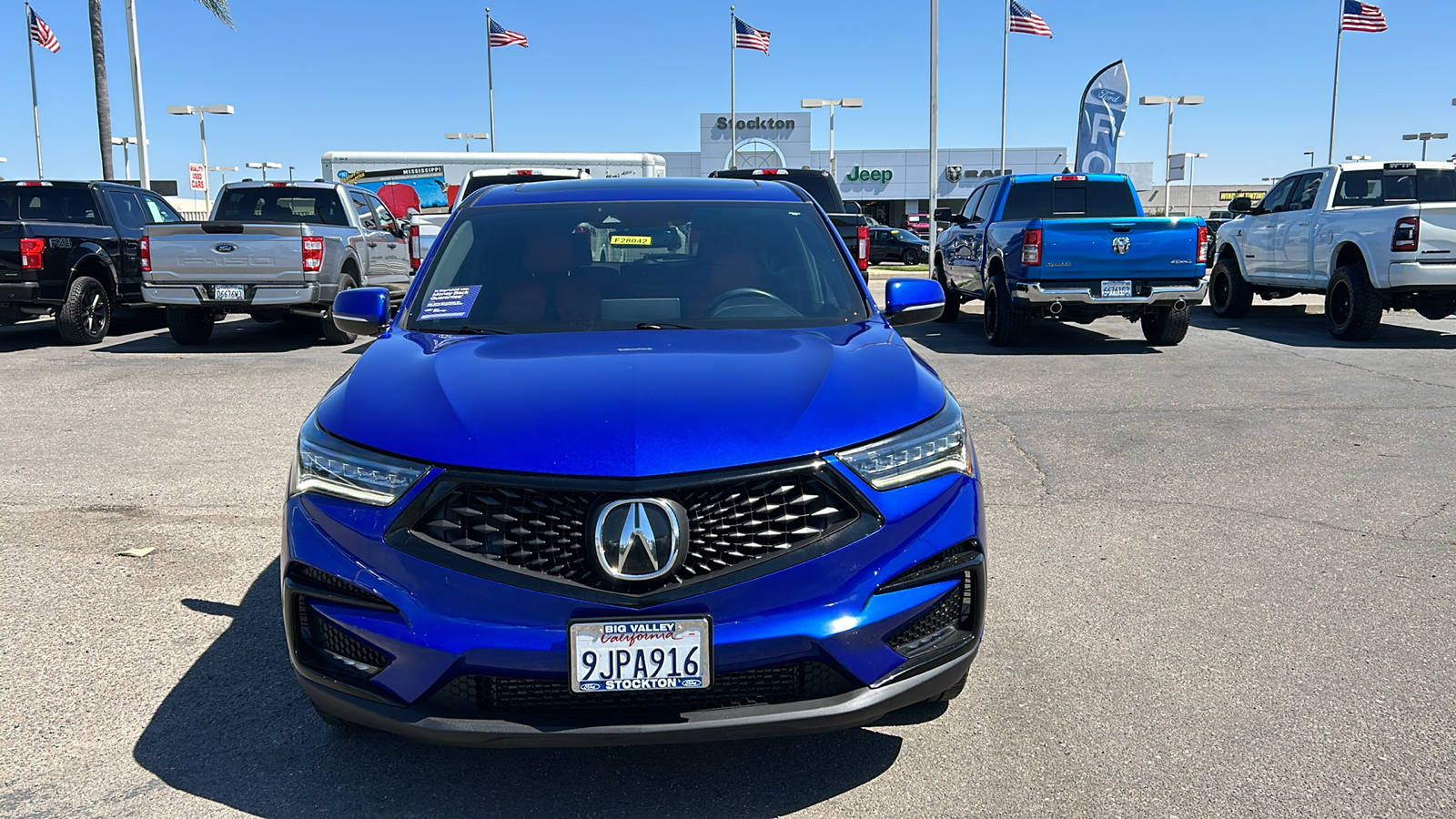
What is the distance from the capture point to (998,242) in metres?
12.6

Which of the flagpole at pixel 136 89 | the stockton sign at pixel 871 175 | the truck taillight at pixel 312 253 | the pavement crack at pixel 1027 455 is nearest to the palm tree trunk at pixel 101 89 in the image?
the flagpole at pixel 136 89

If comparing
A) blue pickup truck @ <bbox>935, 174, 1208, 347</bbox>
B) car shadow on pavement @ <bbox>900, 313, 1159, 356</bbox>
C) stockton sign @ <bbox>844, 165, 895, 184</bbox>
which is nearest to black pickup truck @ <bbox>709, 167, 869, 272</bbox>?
car shadow on pavement @ <bbox>900, 313, 1159, 356</bbox>

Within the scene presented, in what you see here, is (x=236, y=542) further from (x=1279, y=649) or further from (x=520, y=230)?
(x=1279, y=649)

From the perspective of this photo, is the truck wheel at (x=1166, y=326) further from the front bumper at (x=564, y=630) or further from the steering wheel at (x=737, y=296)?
the front bumper at (x=564, y=630)

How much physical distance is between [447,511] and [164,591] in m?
2.55

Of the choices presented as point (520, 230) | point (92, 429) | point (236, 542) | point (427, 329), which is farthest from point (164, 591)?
point (92, 429)

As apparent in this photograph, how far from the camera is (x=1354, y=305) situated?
12648 mm

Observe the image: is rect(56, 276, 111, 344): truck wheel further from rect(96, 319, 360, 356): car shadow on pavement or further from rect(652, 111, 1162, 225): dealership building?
rect(652, 111, 1162, 225): dealership building

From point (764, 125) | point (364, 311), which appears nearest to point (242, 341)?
point (364, 311)

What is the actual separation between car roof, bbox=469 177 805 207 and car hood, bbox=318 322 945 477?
3.48 feet

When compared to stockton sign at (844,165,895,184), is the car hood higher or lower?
lower

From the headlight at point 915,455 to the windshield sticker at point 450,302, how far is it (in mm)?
1745

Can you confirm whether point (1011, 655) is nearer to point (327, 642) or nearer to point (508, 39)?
point (327, 642)

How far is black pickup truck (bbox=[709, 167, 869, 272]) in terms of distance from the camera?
16016mm
